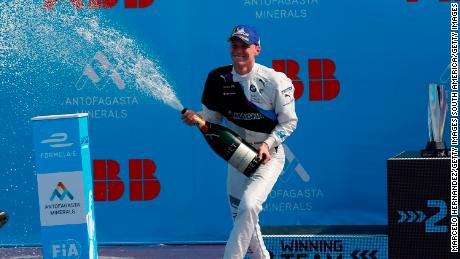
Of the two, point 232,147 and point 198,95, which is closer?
point 232,147

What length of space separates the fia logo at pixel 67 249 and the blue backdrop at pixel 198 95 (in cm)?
163

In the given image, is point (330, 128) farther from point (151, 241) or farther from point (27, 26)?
point (27, 26)

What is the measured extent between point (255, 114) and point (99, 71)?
222 cm

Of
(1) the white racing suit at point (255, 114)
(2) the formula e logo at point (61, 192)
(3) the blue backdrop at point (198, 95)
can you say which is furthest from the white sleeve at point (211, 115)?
(3) the blue backdrop at point (198, 95)

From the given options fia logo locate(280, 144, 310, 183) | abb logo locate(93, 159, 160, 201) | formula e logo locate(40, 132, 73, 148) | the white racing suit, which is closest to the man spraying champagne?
the white racing suit

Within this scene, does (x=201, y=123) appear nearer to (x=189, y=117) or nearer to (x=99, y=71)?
(x=189, y=117)

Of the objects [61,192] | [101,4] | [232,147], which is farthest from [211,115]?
[101,4]

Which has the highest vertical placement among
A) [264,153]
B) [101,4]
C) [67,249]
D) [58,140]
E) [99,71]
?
[101,4]

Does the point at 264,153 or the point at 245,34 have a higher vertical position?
the point at 245,34

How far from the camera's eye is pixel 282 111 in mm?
6672

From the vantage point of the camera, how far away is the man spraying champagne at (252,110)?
660 centimetres

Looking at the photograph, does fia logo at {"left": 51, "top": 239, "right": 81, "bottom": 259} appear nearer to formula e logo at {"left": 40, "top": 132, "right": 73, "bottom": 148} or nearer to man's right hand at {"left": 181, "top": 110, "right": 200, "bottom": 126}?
formula e logo at {"left": 40, "top": 132, "right": 73, "bottom": 148}

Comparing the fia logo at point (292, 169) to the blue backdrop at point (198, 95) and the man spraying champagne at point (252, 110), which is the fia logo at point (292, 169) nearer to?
the blue backdrop at point (198, 95)

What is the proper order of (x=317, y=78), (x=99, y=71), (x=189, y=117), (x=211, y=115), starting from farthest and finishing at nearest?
1. (x=99, y=71)
2. (x=317, y=78)
3. (x=211, y=115)
4. (x=189, y=117)
